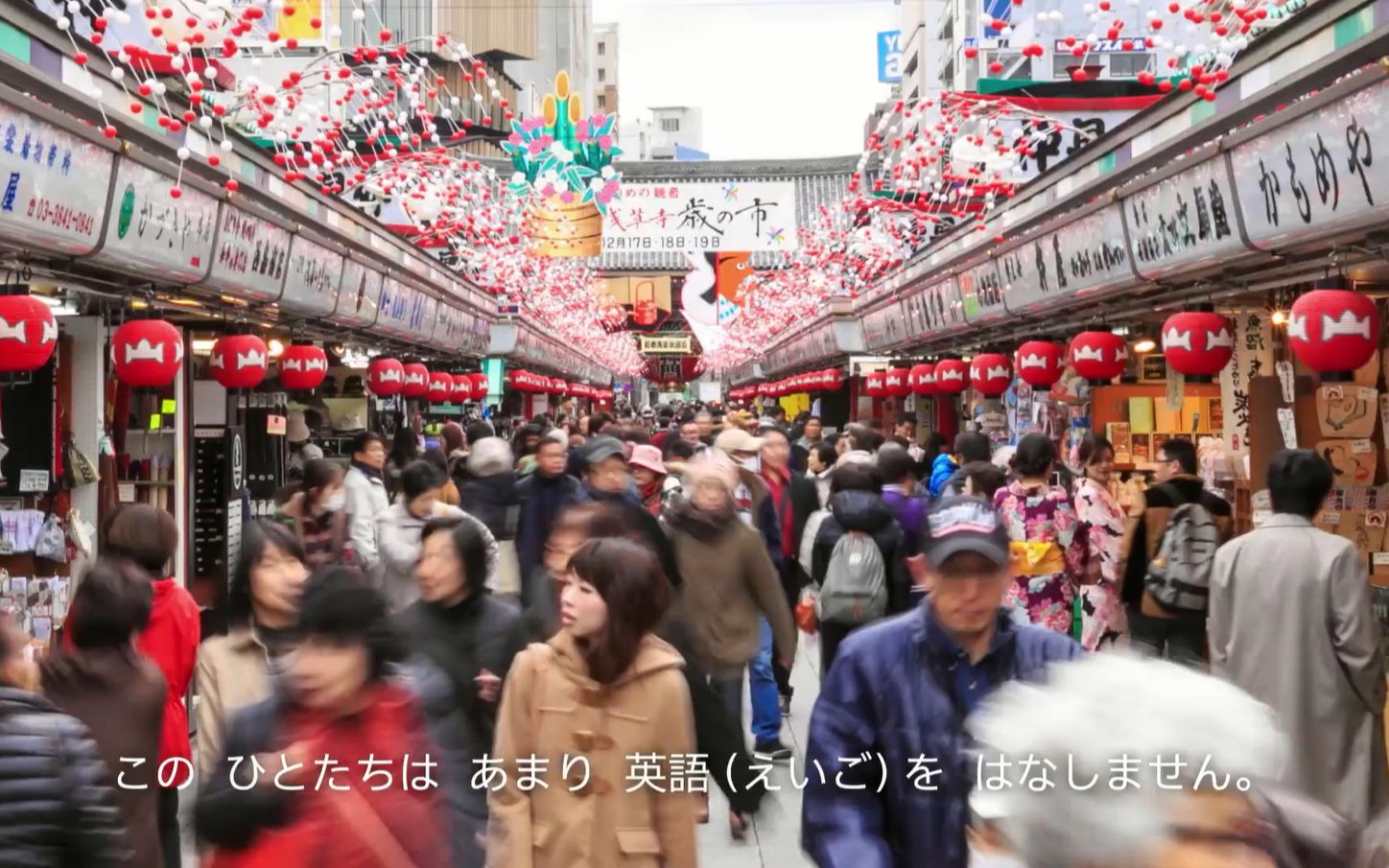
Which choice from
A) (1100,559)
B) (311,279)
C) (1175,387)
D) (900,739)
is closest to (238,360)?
(311,279)

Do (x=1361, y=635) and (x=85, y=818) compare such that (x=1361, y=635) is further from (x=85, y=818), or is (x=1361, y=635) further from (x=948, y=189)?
(x=948, y=189)

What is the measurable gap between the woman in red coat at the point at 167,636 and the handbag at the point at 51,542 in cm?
343

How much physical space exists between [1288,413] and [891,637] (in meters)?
7.11

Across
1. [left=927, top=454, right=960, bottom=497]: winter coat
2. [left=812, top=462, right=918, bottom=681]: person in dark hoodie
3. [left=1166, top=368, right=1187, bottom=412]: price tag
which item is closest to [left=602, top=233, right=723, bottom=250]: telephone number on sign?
[left=927, top=454, right=960, bottom=497]: winter coat

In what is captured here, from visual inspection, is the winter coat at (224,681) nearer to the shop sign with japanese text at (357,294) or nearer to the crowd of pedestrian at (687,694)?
the crowd of pedestrian at (687,694)


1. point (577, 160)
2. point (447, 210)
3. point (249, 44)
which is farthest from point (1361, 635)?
point (577, 160)

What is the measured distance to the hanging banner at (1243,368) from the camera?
404 inches

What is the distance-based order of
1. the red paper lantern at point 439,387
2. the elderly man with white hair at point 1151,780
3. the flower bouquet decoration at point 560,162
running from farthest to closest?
the red paper lantern at point 439,387
the flower bouquet decoration at point 560,162
the elderly man with white hair at point 1151,780

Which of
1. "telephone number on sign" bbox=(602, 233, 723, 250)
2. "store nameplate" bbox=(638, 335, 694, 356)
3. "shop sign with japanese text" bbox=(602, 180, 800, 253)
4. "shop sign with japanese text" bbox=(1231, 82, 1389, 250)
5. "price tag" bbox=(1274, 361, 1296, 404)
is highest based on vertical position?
"store nameplate" bbox=(638, 335, 694, 356)

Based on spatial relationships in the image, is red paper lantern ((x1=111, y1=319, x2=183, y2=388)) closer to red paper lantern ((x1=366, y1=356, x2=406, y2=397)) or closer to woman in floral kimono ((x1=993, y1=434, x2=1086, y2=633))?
woman in floral kimono ((x1=993, y1=434, x2=1086, y2=633))

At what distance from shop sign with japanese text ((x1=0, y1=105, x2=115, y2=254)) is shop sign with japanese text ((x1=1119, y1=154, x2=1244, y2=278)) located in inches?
235

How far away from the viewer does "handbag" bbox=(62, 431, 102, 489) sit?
8.77 m

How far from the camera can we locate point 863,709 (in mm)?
3166

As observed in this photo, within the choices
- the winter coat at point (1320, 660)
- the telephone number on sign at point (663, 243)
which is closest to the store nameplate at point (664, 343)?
the telephone number on sign at point (663, 243)
